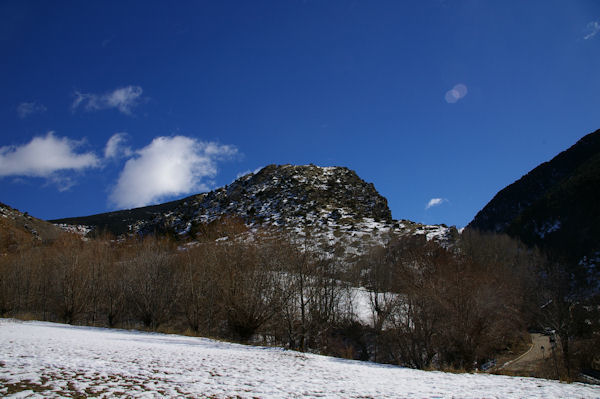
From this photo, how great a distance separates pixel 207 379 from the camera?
33.6ft

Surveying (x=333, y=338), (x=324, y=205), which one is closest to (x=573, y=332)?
(x=333, y=338)

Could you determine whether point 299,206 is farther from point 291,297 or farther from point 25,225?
point 25,225

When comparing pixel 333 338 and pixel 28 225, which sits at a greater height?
pixel 28 225

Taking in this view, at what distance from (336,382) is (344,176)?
89.5 metres

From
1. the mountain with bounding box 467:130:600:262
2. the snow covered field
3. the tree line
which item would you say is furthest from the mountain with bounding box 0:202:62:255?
the mountain with bounding box 467:130:600:262

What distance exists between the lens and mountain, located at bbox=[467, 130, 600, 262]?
65375 millimetres

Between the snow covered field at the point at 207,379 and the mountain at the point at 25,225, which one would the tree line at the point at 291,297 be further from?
the mountain at the point at 25,225

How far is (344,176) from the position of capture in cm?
9900

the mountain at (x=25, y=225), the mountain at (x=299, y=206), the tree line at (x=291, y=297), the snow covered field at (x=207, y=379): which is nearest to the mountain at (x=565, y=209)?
the mountain at (x=299, y=206)

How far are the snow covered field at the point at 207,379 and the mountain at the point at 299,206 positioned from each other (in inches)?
1561

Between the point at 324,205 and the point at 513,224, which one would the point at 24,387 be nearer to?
the point at 324,205

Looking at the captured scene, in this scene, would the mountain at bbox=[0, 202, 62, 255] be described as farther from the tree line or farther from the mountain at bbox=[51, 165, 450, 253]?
the tree line

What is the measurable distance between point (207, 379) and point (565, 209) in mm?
86896

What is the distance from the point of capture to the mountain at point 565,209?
6538 cm
